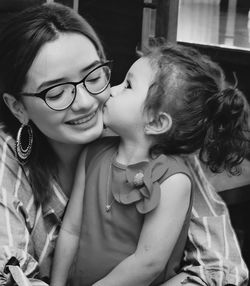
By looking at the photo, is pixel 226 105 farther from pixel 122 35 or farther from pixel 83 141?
pixel 122 35

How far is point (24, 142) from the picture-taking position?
4.90ft

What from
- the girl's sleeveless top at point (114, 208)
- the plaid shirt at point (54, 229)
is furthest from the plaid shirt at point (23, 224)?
the girl's sleeveless top at point (114, 208)

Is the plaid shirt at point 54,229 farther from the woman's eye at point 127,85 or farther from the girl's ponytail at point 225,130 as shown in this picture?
the woman's eye at point 127,85

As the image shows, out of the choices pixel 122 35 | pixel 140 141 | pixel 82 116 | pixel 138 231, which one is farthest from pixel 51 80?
pixel 122 35

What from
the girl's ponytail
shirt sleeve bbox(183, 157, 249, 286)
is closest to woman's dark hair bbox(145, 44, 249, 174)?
the girl's ponytail

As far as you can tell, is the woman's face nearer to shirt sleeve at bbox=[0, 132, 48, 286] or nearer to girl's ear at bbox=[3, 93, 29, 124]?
girl's ear at bbox=[3, 93, 29, 124]

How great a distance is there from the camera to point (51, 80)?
1307mm

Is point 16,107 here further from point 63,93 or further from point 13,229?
point 13,229

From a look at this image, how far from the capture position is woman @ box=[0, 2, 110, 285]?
51.4 inches

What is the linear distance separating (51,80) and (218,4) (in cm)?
658

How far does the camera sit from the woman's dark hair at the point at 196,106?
1.29m

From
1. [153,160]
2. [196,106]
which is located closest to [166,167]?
[153,160]

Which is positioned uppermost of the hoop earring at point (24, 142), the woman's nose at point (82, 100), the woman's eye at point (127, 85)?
the woman's eye at point (127, 85)

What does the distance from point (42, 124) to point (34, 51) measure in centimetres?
19
